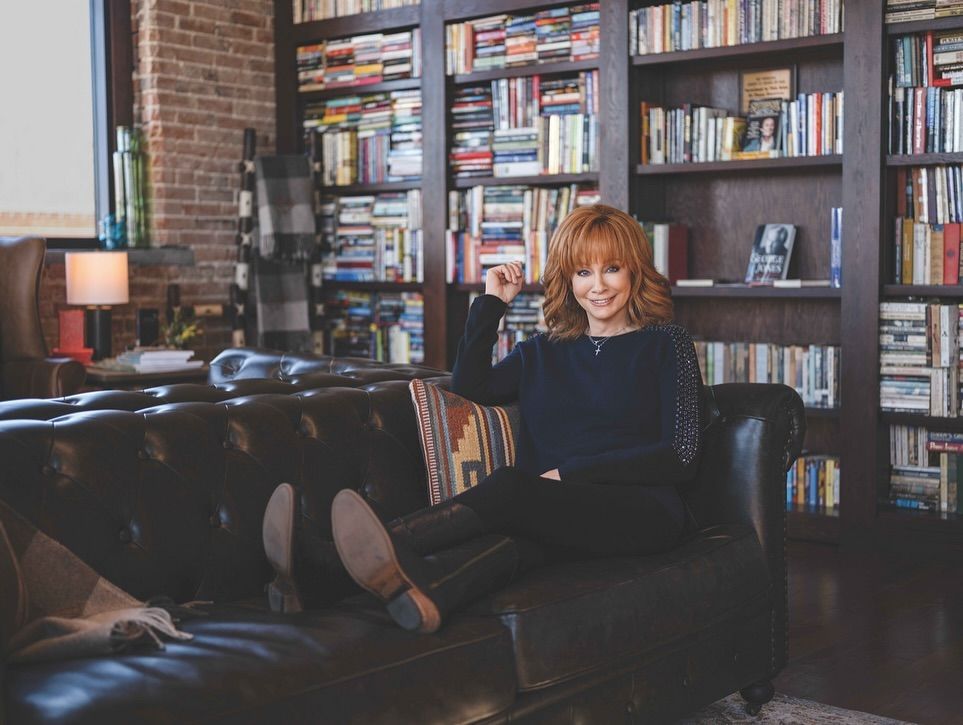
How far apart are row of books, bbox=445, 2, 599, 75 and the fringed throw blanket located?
3.73 metres

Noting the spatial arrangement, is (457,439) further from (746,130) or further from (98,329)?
(98,329)

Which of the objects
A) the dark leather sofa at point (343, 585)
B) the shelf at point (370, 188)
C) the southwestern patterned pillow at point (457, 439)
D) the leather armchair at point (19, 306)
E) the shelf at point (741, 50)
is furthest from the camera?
the shelf at point (370, 188)

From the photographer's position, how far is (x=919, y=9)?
4.48m

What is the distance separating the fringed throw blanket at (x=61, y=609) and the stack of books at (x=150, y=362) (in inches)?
123

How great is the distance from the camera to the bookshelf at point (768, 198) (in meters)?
4.59

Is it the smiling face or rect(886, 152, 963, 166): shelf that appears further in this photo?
rect(886, 152, 963, 166): shelf

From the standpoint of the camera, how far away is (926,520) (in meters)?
4.57

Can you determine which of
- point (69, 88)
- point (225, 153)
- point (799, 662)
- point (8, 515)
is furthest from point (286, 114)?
point (8, 515)

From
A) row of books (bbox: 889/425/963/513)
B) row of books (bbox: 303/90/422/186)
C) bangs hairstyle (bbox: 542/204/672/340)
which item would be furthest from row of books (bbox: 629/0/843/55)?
bangs hairstyle (bbox: 542/204/672/340)

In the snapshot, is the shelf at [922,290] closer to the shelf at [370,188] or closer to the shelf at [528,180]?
the shelf at [528,180]

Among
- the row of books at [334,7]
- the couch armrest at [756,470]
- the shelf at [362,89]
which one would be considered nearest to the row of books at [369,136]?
the shelf at [362,89]

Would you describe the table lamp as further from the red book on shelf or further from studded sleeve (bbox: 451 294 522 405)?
the red book on shelf

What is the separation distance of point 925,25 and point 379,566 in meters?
3.29

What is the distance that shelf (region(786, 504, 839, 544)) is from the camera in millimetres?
4789
